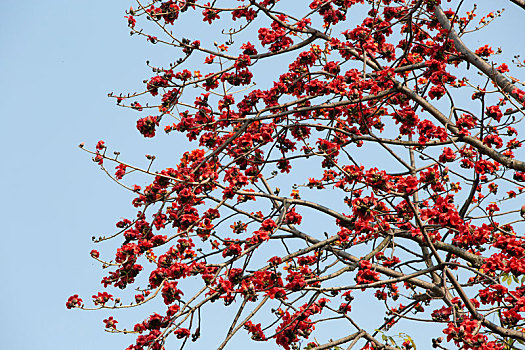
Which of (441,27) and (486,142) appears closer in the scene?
(486,142)

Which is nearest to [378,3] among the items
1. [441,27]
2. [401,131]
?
[441,27]

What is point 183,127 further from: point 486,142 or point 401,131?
point 486,142

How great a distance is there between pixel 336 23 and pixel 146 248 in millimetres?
3349

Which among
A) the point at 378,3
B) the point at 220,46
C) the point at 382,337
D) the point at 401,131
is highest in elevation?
the point at 378,3

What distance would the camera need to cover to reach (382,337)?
629 cm

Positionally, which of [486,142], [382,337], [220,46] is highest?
[220,46]

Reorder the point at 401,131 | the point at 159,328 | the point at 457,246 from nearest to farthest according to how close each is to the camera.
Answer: the point at 159,328 < the point at 457,246 < the point at 401,131

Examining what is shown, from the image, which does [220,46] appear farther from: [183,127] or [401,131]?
[401,131]

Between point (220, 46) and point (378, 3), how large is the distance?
2176mm

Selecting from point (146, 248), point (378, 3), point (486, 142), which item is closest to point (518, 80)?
point (486, 142)

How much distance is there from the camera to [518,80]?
6738mm

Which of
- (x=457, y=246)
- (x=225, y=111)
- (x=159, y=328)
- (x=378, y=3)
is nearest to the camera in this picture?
(x=159, y=328)

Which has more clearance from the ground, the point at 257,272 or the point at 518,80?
the point at 518,80

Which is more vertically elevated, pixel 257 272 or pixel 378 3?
pixel 378 3
